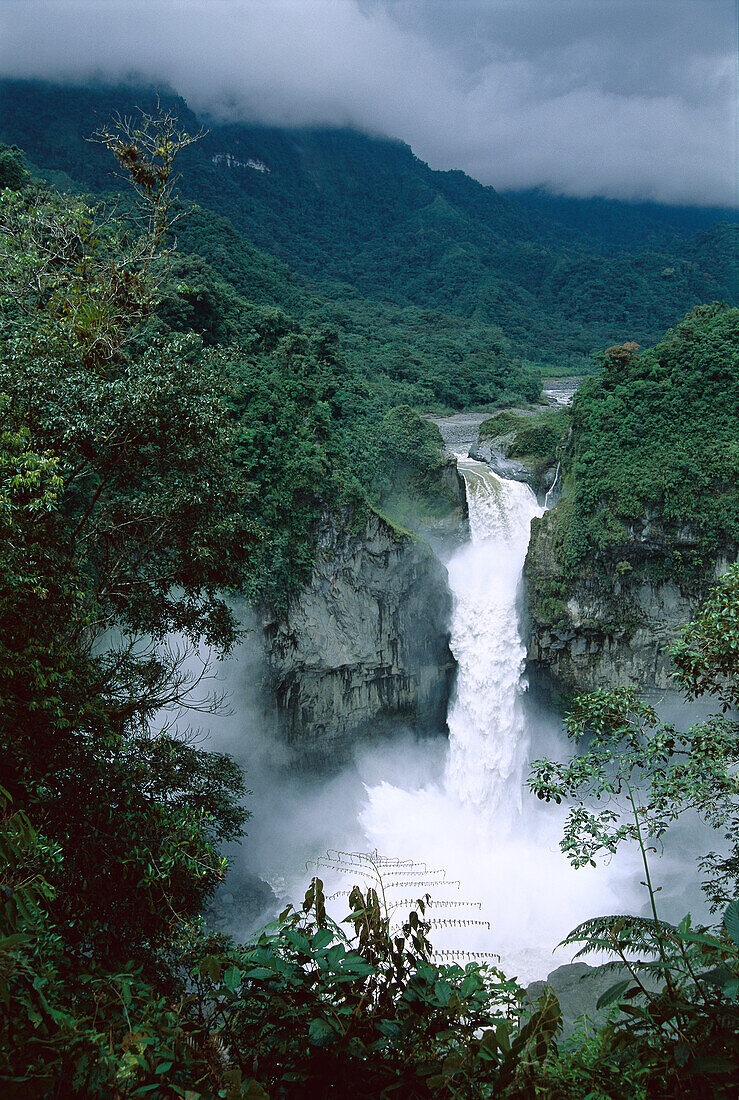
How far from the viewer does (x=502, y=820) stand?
51.9 ft

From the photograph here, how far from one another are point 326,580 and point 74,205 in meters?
10.1

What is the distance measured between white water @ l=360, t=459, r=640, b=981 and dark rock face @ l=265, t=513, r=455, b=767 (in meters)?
0.95

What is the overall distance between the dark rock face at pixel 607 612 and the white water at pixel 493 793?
78 centimetres

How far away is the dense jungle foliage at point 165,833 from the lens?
6.82ft

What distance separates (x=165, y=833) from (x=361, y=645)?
11.2 metres

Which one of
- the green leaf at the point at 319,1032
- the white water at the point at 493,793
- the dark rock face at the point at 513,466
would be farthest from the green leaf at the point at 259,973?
the dark rock face at the point at 513,466

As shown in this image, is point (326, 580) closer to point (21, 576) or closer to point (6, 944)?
point (21, 576)

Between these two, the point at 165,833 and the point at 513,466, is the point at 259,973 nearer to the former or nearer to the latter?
the point at 165,833

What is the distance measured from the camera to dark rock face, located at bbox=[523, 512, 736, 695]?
15.5 meters

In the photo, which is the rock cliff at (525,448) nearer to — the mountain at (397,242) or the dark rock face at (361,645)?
the dark rock face at (361,645)

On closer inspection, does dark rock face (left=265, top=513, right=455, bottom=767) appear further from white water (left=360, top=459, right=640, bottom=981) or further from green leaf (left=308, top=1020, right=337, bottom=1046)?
green leaf (left=308, top=1020, right=337, bottom=1046)

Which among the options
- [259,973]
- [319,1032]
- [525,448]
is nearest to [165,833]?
[259,973]

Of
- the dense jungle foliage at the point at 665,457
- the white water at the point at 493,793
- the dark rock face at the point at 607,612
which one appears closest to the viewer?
the white water at the point at 493,793

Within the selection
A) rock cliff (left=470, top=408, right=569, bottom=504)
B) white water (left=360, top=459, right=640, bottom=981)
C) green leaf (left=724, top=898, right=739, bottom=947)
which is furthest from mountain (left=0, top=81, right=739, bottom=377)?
green leaf (left=724, top=898, right=739, bottom=947)
